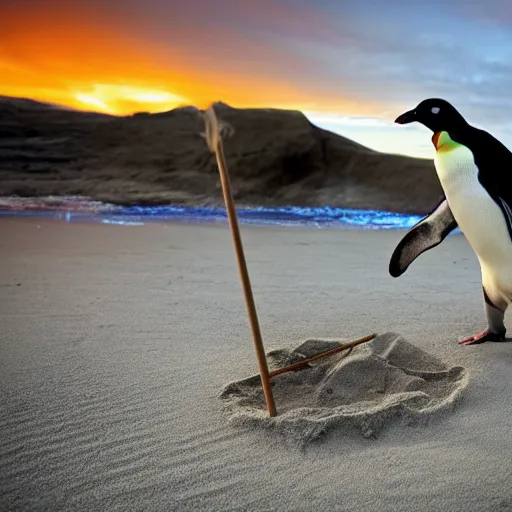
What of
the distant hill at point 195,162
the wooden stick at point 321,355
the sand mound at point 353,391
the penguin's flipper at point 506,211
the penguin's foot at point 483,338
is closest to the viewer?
the sand mound at point 353,391

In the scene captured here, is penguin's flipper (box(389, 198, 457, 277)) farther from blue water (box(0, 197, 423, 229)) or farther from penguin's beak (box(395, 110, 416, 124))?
blue water (box(0, 197, 423, 229))

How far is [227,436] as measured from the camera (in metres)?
1.77

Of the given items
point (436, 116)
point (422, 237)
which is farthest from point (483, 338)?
point (436, 116)

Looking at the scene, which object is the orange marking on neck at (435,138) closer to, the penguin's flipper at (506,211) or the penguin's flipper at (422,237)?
the penguin's flipper at (422,237)

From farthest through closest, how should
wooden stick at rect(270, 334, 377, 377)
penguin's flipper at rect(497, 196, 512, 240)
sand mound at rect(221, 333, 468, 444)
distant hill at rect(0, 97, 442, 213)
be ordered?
1. distant hill at rect(0, 97, 442, 213)
2. penguin's flipper at rect(497, 196, 512, 240)
3. wooden stick at rect(270, 334, 377, 377)
4. sand mound at rect(221, 333, 468, 444)

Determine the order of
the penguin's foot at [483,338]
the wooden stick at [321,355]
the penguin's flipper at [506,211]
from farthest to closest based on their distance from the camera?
the penguin's foot at [483,338] < the penguin's flipper at [506,211] < the wooden stick at [321,355]

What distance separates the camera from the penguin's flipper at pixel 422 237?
116 inches

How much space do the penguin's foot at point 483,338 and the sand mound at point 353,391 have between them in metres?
0.45

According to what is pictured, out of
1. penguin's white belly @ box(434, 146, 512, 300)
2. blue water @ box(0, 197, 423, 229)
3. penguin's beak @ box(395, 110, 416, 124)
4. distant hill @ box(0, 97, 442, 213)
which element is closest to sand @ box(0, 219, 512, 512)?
penguin's white belly @ box(434, 146, 512, 300)

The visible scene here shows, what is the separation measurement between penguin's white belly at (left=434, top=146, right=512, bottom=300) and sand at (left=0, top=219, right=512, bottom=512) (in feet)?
1.19

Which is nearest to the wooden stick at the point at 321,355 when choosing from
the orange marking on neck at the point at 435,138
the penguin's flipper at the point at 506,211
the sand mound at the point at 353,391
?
the sand mound at the point at 353,391

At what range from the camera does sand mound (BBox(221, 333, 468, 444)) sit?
1.79 metres

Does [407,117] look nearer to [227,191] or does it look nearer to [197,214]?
[227,191]

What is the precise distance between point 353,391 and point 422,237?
1248 mm
